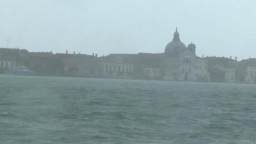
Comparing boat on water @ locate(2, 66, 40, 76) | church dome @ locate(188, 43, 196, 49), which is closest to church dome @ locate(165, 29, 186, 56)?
church dome @ locate(188, 43, 196, 49)

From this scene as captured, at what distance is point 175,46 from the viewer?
14512 centimetres

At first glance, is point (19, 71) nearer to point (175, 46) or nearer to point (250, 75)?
point (175, 46)

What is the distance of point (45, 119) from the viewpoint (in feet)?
65.8

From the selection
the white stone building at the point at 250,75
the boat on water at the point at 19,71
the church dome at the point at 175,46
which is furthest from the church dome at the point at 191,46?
the boat on water at the point at 19,71

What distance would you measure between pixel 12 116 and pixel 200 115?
24.8 feet

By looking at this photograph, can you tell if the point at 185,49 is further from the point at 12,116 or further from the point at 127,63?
the point at 12,116

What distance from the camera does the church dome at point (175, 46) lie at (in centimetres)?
14350

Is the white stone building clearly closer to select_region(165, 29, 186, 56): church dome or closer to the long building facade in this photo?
the long building facade

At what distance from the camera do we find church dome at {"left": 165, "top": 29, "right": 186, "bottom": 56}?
14350 cm

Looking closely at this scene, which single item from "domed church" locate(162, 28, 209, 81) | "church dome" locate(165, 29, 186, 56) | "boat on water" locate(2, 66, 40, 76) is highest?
"church dome" locate(165, 29, 186, 56)

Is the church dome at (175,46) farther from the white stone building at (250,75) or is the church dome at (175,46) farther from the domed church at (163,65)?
the white stone building at (250,75)

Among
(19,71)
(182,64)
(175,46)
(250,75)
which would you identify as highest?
(175,46)

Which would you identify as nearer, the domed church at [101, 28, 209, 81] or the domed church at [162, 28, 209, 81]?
the domed church at [162, 28, 209, 81]

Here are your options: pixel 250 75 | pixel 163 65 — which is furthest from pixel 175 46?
pixel 250 75
